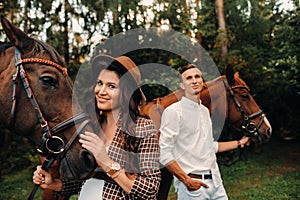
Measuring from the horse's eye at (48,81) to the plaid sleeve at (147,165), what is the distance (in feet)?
1.88

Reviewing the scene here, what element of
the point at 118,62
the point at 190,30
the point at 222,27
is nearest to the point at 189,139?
the point at 118,62

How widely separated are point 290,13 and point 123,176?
8291 mm

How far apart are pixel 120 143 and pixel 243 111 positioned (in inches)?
114

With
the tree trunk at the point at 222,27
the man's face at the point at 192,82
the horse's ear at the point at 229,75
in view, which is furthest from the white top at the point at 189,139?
the tree trunk at the point at 222,27

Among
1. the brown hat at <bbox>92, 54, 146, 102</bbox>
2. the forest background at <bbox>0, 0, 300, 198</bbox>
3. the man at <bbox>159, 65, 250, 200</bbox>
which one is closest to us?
the brown hat at <bbox>92, 54, 146, 102</bbox>

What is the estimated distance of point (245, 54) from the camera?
1017 centimetres

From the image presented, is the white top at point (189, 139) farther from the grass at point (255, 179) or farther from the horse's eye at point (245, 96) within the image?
the grass at point (255, 179)

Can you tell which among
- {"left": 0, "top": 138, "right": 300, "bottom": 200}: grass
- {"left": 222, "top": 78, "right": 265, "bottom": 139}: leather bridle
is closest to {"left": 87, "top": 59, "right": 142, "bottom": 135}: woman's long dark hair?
{"left": 222, "top": 78, "right": 265, "bottom": 139}: leather bridle

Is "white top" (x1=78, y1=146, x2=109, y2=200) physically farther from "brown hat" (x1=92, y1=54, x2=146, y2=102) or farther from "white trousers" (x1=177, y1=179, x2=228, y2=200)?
"white trousers" (x1=177, y1=179, x2=228, y2=200)

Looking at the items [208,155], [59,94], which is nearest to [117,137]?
[59,94]

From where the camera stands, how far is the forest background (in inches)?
344

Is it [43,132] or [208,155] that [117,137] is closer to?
[43,132]

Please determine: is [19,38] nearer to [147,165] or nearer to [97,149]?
[97,149]

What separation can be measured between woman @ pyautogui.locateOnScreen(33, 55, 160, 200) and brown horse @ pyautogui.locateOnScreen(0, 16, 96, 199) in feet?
0.52
